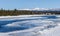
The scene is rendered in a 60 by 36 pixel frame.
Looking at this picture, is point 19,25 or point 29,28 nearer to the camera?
point 29,28

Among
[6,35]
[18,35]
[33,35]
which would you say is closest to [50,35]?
[33,35]

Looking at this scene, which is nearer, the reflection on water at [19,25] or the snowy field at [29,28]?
the snowy field at [29,28]

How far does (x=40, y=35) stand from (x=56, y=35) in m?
0.99

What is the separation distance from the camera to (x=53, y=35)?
10.5 m

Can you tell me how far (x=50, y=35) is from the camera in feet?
34.9

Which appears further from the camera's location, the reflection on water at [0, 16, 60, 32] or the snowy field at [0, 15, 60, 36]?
the reflection on water at [0, 16, 60, 32]

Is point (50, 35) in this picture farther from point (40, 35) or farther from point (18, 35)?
point (18, 35)

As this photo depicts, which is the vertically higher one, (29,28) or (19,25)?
(29,28)

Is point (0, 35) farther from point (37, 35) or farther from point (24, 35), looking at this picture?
point (37, 35)

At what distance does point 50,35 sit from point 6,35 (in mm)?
2775

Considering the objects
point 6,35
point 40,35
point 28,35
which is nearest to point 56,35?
point 40,35

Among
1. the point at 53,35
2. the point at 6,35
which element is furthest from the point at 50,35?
the point at 6,35

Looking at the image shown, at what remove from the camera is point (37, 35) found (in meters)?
10.5

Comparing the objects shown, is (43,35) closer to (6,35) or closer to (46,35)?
(46,35)
